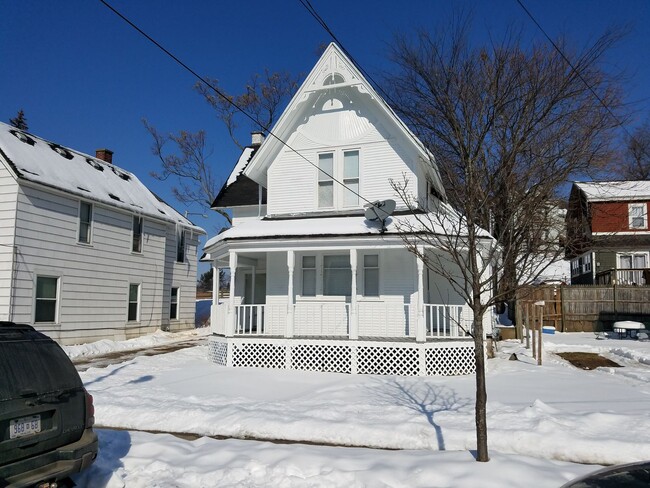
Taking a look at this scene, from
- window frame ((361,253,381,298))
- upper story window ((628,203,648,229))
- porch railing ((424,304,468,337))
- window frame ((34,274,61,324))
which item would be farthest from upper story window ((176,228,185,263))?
upper story window ((628,203,648,229))

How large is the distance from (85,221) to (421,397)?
14.7m

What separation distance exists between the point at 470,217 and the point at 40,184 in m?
15.2

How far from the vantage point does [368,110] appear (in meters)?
14.9

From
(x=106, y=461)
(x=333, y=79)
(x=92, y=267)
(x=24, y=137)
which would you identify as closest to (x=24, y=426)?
(x=106, y=461)

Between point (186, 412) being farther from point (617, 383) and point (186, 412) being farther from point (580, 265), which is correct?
point (580, 265)

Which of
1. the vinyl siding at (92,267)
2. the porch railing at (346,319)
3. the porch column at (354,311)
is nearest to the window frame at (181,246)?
the vinyl siding at (92,267)

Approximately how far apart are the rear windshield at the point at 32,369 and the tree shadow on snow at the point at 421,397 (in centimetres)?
476

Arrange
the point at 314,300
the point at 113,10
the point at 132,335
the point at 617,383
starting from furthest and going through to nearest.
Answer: the point at 132,335 → the point at 314,300 → the point at 617,383 → the point at 113,10

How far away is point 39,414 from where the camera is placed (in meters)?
4.42

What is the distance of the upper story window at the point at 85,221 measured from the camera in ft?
61.4

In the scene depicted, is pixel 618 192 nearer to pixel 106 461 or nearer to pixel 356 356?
pixel 356 356

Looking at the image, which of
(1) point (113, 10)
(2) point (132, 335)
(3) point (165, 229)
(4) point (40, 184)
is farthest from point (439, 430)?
(3) point (165, 229)

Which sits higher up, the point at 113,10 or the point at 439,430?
the point at 113,10

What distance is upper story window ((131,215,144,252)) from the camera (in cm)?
2173
